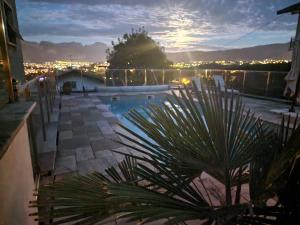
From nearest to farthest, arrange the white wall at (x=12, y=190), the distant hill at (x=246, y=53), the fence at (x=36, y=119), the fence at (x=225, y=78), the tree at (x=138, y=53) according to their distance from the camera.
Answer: the white wall at (x=12, y=190) → the fence at (x=36, y=119) → the fence at (x=225, y=78) → the tree at (x=138, y=53) → the distant hill at (x=246, y=53)

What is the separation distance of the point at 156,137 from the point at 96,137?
3.77m

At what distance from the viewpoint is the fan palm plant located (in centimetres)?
65

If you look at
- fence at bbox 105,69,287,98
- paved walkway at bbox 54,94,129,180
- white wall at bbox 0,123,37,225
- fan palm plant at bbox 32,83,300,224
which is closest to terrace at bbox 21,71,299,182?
paved walkway at bbox 54,94,129,180

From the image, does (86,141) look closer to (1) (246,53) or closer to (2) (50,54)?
(1) (246,53)

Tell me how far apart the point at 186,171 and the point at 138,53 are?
2263 cm

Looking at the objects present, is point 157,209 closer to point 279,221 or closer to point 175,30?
point 279,221

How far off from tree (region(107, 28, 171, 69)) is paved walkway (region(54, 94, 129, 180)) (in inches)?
647

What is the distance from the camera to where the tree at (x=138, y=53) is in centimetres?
2256

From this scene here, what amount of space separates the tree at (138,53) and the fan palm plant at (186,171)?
21731 millimetres

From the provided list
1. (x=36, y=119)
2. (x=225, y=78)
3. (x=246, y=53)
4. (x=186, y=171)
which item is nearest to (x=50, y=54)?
(x=246, y=53)

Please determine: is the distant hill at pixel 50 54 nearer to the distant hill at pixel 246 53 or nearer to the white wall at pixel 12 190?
the white wall at pixel 12 190

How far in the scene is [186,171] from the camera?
1032 millimetres

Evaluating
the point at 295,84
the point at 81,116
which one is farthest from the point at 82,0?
the point at 295,84

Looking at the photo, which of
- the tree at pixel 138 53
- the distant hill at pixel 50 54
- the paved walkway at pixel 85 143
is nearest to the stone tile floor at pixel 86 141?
the paved walkway at pixel 85 143
